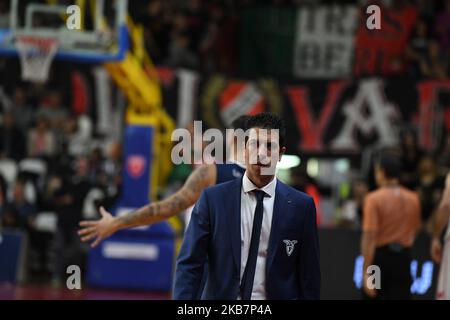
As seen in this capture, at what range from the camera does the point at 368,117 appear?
1633 centimetres

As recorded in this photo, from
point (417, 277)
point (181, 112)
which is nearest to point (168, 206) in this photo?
point (417, 277)

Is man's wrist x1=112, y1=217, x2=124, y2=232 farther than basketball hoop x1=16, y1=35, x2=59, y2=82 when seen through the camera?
Answer: No

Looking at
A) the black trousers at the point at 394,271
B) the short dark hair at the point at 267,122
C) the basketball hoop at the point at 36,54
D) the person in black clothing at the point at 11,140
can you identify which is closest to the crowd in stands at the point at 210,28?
the person in black clothing at the point at 11,140

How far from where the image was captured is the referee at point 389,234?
8.30 metres

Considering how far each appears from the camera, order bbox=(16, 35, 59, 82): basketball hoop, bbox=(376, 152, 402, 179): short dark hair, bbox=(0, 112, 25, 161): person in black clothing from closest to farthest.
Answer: bbox=(376, 152, 402, 179): short dark hair < bbox=(16, 35, 59, 82): basketball hoop < bbox=(0, 112, 25, 161): person in black clothing

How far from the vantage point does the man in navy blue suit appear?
4793 mm

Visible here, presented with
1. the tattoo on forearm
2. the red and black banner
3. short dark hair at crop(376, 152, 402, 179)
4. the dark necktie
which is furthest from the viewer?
the red and black banner

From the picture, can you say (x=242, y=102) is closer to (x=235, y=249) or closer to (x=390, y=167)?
(x=390, y=167)

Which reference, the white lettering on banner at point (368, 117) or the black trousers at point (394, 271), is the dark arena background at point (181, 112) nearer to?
the white lettering on banner at point (368, 117)

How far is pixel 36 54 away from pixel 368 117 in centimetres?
662

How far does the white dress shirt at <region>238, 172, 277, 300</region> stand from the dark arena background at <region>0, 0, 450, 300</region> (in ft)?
26.5

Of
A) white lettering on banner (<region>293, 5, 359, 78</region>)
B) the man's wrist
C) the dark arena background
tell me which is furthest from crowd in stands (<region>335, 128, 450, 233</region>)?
the man's wrist

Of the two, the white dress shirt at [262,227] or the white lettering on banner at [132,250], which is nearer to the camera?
the white dress shirt at [262,227]

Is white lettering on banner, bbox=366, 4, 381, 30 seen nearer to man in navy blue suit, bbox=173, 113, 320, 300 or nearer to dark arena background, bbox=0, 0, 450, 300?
Answer: dark arena background, bbox=0, 0, 450, 300
